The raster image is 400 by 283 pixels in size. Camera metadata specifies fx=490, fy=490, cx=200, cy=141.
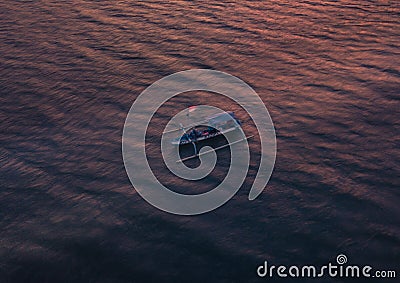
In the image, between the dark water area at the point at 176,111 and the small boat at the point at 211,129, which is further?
the small boat at the point at 211,129

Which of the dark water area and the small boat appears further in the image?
the small boat

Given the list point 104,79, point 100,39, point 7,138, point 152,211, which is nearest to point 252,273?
point 152,211

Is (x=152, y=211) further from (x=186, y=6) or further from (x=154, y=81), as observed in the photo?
(x=186, y=6)

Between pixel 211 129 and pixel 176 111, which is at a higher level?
pixel 176 111

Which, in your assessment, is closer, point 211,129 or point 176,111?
point 211,129
